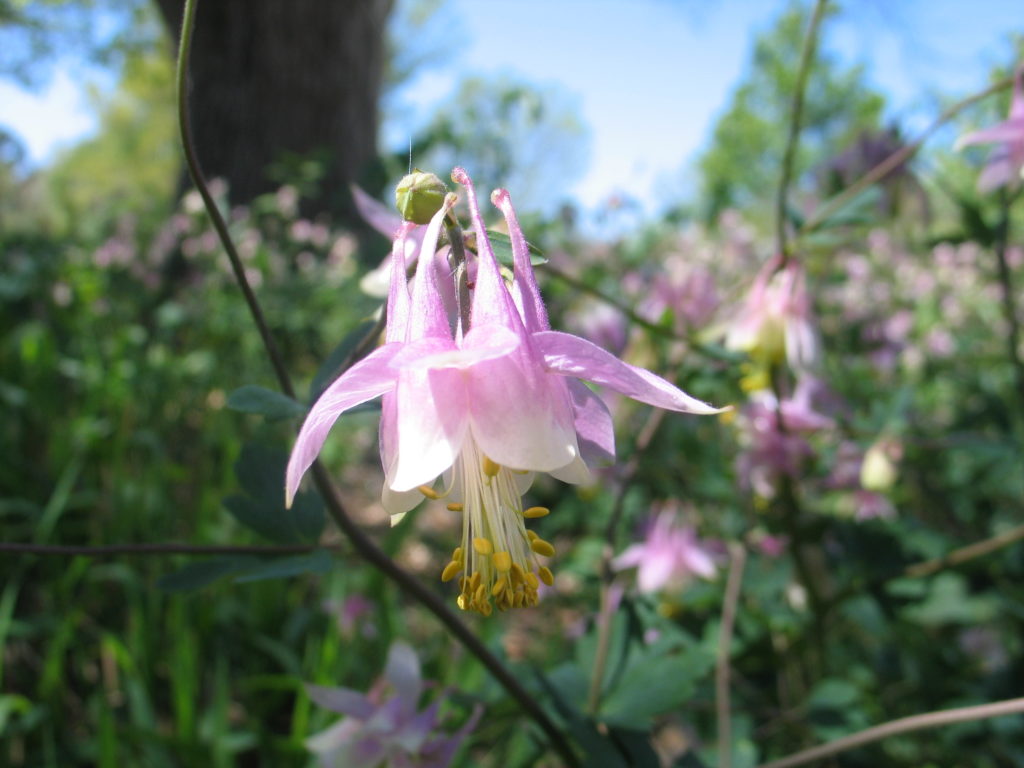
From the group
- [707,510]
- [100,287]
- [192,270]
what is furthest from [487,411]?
[192,270]

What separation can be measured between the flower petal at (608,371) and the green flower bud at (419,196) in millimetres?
→ 133

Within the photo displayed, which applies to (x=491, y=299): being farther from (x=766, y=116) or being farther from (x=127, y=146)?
(x=127, y=146)

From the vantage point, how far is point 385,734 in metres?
0.80

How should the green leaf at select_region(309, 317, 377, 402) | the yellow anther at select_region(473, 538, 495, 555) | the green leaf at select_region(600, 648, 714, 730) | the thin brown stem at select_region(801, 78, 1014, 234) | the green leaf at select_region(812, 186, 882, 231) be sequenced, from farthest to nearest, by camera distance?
the green leaf at select_region(812, 186, 882, 231) → the thin brown stem at select_region(801, 78, 1014, 234) → the green leaf at select_region(600, 648, 714, 730) → the green leaf at select_region(309, 317, 377, 402) → the yellow anther at select_region(473, 538, 495, 555)

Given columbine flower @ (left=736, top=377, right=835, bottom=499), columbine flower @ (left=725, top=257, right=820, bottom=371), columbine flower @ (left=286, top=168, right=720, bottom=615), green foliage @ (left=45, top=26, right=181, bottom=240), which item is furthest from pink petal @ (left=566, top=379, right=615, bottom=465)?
green foliage @ (left=45, top=26, right=181, bottom=240)

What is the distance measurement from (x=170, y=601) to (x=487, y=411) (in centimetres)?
182

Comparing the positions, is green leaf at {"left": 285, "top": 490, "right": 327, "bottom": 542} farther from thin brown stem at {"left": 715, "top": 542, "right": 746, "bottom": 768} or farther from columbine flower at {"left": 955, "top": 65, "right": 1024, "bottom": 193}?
columbine flower at {"left": 955, "top": 65, "right": 1024, "bottom": 193}

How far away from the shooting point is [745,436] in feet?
4.57

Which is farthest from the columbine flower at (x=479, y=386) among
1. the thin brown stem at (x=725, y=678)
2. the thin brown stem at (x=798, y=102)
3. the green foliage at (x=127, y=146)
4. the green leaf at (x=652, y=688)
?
the green foliage at (x=127, y=146)

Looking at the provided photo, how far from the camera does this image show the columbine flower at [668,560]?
4.52ft

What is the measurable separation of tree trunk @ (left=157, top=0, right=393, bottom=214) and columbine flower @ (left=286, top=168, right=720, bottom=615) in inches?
209

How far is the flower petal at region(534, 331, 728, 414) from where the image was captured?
0.43 meters

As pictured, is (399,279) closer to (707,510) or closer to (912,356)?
(707,510)

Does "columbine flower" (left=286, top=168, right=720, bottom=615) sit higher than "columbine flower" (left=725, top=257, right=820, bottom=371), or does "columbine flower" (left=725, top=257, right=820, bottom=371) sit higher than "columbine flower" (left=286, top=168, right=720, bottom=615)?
"columbine flower" (left=725, top=257, right=820, bottom=371)
